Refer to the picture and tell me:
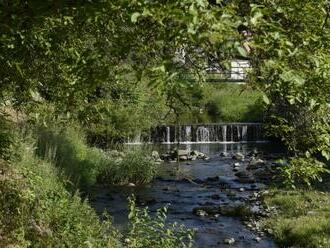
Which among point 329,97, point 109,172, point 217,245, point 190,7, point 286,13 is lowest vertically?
point 217,245

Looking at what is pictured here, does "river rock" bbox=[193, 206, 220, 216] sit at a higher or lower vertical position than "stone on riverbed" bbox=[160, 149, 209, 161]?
lower

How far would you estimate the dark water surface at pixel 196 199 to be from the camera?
13719 millimetres

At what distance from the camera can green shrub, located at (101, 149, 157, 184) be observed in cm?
1908

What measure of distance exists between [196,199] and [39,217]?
997cm

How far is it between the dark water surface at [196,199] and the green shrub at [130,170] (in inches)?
18.0

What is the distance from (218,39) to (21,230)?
585 cm

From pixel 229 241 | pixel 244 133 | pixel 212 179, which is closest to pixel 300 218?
pixel 229 241

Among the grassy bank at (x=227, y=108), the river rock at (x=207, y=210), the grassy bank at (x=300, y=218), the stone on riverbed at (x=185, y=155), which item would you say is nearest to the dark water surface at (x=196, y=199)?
the river rock at (x=207, y=210)

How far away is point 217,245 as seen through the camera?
13.0 meters

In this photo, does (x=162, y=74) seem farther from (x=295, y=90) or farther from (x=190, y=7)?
(x=295, y=90)

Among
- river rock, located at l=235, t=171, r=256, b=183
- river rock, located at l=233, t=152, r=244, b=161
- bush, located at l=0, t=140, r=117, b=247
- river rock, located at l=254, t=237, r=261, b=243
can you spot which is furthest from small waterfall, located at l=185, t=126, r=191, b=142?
bush, located at l=0, t=140, r=117, b=247

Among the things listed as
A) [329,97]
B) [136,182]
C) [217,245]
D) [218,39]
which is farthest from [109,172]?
[218,39]

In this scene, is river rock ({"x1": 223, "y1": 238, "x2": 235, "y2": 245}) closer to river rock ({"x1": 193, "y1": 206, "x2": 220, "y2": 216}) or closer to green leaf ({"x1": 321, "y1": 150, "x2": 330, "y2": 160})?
river rock ({"x1": 193, "y1": 206, "x2": 220, "y2": 216})

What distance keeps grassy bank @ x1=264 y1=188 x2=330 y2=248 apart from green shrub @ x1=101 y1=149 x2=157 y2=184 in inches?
170
